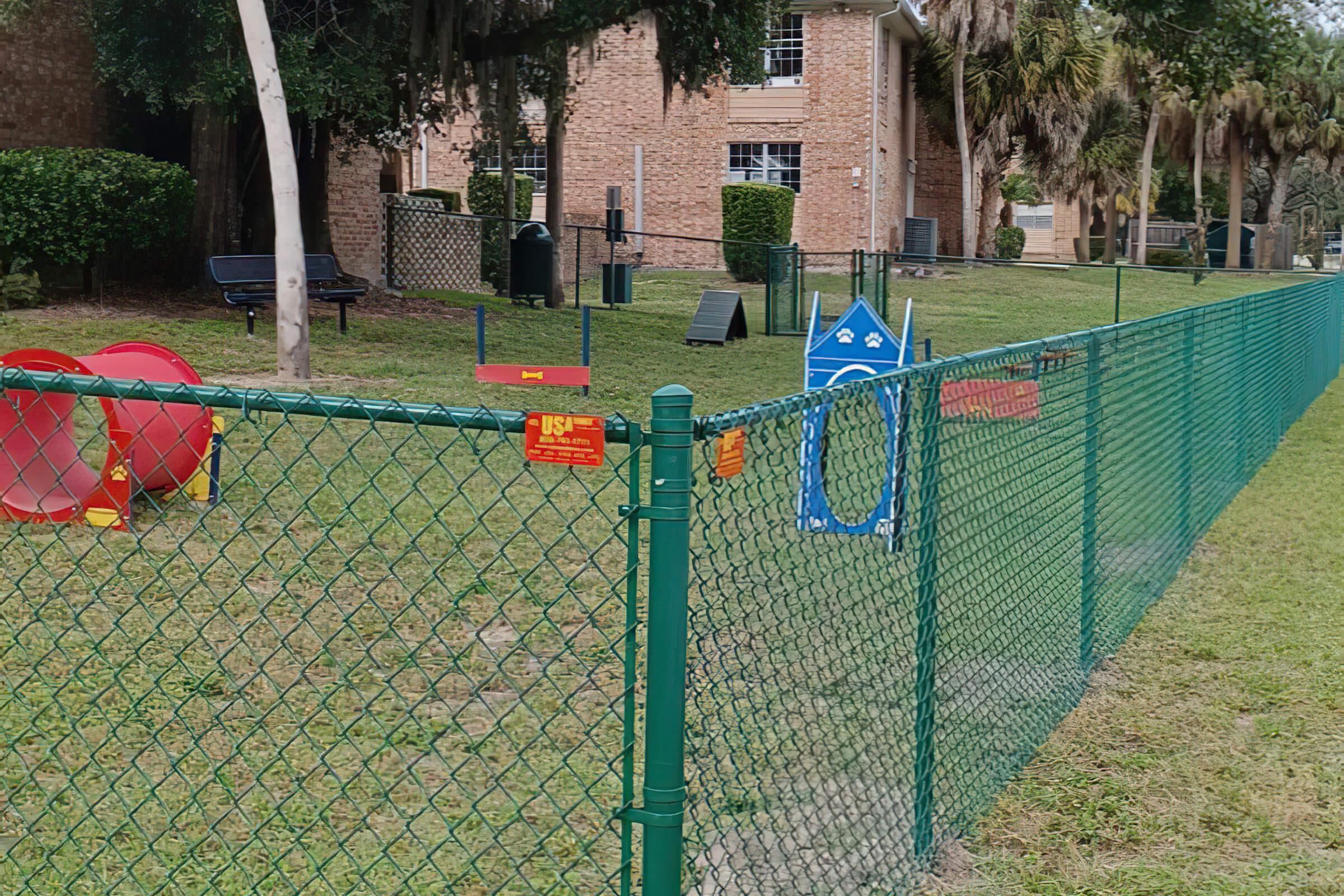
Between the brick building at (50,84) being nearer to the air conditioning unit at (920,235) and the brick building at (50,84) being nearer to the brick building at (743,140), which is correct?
the brick building at (743,140)

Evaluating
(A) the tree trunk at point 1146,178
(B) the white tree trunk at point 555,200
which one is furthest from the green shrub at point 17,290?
(A) the tree trunk at point 1146,178

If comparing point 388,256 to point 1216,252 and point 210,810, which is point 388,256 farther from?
point 1216,252

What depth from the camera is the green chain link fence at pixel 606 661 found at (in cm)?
299

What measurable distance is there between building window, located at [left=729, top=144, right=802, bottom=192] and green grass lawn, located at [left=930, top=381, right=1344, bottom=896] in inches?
1036

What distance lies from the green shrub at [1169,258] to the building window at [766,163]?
55.4ft

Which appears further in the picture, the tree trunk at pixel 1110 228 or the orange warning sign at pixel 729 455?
the tree trunk at pixel 1110 228

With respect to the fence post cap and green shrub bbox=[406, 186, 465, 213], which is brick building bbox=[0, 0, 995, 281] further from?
the fence post cap

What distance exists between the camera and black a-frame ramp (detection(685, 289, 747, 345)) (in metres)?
19.4

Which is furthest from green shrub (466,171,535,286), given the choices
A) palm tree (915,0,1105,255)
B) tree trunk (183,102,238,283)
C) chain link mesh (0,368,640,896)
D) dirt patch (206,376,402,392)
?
chain link mesh (0,368,640,896)

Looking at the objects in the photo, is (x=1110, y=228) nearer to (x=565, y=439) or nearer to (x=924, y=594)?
(x=924, y=594)

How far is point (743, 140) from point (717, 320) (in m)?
14.7

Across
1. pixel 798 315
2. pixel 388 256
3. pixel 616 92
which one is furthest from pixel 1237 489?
pixel 616 92

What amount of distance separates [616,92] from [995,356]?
3015cm

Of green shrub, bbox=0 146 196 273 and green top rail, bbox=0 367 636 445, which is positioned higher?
green shrub, bbox=0 146 196 273
